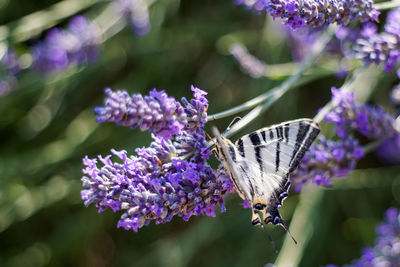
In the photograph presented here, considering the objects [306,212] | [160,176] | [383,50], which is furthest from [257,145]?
[306,212]

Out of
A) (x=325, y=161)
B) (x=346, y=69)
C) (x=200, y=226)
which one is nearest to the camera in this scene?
(x=325, y=161)

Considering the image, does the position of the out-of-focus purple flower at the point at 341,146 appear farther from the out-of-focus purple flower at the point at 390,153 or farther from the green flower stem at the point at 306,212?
the out-of-focus purple flower at the point at 390,153

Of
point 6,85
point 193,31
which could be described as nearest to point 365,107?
point 193,31

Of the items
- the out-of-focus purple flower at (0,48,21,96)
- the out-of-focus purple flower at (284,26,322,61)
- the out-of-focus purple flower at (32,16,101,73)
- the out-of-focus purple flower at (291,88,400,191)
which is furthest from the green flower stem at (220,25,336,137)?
the out-of-focus purple flower at (0,48,21,96)

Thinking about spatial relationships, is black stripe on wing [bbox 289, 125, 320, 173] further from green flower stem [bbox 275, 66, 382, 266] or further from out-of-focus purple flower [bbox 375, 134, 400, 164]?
out-of-focus purple flower [bbox 375, 134, 400, 164]

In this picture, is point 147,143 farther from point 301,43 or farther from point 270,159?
point 270,159

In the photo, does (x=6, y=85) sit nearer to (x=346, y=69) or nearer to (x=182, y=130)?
(x=182, y=130)
